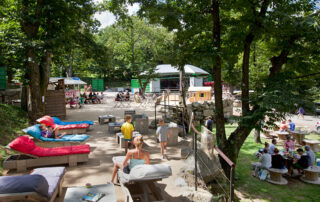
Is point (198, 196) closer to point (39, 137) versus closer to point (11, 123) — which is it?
point (39, 137)

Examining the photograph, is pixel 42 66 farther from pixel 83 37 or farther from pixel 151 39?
pixel 151 39

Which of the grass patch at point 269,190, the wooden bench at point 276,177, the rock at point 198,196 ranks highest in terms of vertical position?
the rock at point 198,196

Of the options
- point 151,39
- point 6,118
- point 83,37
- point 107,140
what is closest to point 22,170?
point 107,140

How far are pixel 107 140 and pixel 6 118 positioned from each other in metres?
4.91

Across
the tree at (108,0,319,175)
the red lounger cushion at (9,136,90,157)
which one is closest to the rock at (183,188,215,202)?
the tree at (108,0,319,175)

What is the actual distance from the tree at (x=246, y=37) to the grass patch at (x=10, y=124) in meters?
6.33

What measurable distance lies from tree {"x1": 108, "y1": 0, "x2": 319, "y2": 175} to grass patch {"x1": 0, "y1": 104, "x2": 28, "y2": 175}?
20.8 feet

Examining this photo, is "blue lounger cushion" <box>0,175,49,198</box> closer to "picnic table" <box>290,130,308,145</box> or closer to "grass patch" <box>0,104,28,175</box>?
"grass patch" <box>0,104,28,175</box>

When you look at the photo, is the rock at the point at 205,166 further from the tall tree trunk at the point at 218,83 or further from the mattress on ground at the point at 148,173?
the mattress on ground at the point at 148,173

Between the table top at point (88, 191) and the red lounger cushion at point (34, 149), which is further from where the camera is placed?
the red lounger cushion at point (34, 149)

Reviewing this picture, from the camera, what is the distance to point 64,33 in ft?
34.8

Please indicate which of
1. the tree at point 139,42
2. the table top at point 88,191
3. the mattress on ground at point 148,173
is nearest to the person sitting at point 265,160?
the mattress on ground at point 148,173

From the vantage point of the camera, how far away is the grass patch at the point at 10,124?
7929 mm

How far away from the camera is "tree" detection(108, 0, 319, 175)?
18.4ft
